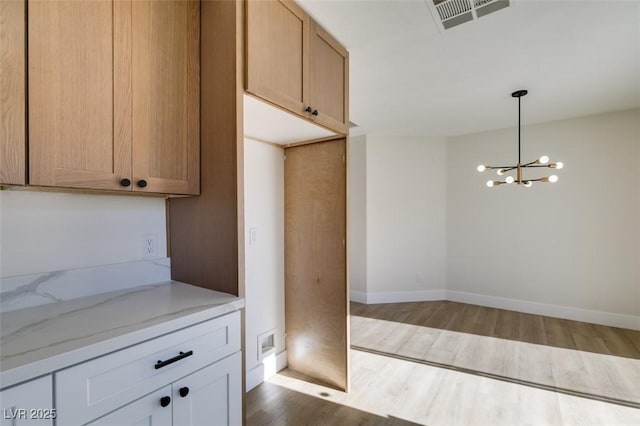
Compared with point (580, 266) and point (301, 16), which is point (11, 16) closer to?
point (301, 16)

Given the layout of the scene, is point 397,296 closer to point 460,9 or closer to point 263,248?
point 263,248

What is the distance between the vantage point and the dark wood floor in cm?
299

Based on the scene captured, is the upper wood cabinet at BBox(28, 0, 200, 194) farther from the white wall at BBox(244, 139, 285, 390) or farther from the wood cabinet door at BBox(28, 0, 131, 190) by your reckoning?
the white wall at BBox(244, 139, 285, 390)

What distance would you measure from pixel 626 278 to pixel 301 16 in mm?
4389

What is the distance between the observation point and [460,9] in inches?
66.2

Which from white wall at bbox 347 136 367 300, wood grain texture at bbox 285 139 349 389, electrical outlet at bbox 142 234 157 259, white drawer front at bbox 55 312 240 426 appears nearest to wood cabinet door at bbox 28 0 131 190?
electrical outlet at bbox 142 234 157 259

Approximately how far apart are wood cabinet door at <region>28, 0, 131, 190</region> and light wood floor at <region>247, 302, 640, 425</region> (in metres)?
1.72

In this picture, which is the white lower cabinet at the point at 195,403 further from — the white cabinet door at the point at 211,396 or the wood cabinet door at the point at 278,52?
the wood cabinet door at the point at 278,52

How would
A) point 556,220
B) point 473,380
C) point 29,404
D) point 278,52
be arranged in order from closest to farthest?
point 29,404 < point 278,52 < point 473,380 < point 556,220

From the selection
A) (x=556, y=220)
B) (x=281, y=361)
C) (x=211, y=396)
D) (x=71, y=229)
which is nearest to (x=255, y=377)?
(x=281, y=361)

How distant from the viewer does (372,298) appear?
174 inches

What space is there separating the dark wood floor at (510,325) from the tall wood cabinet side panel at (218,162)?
9.28 feet

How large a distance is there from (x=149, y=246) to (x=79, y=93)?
2.54 feet

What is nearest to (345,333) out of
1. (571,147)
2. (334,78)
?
(334,78)
